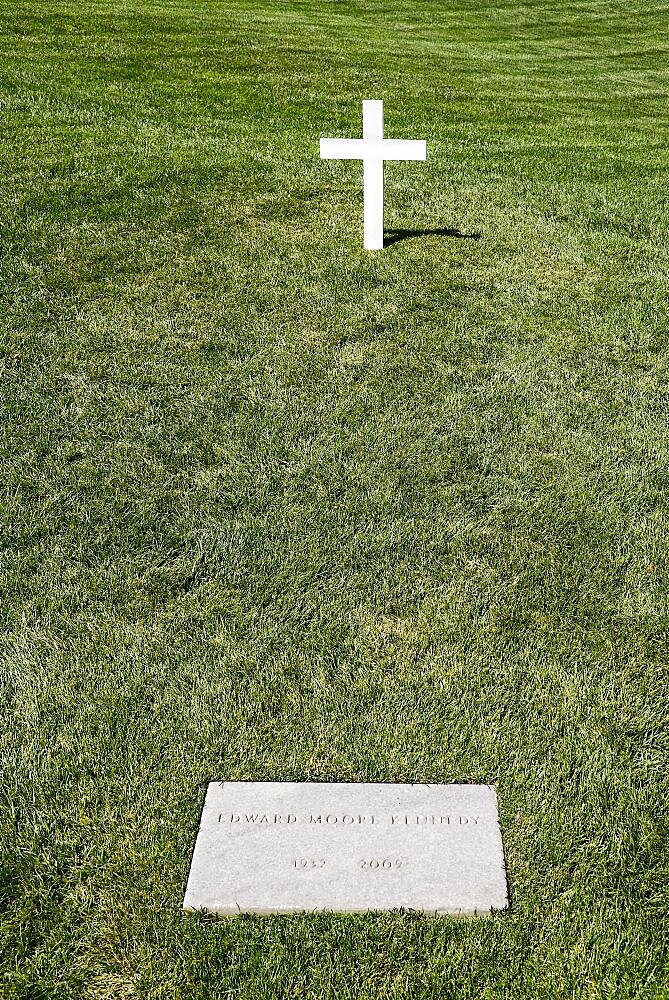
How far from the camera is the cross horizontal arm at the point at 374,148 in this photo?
24.7 ft

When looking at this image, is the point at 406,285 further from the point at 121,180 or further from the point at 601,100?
the point at 601,100

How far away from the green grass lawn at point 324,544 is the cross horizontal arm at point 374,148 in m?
0.87

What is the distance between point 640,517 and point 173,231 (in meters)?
5.53

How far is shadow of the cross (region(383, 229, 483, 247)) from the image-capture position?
8.39m

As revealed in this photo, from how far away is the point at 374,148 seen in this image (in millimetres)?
7555

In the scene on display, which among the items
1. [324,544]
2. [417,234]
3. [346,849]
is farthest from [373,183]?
[346,849]

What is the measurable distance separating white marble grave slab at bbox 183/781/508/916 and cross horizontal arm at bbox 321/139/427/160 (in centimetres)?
609

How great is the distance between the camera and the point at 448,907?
281 centimetres

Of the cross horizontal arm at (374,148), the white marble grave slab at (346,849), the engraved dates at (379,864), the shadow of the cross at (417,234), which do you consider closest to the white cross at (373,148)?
the cross horizontal arm at (374,148)

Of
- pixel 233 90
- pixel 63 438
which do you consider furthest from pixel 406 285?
pixel 233 90

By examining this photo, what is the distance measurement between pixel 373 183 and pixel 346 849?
630cm

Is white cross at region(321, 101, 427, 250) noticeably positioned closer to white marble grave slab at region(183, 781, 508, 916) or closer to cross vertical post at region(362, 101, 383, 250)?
cross vertical post at region(362, 101, 383, 250)

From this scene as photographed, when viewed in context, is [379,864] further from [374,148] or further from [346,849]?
[374,148]

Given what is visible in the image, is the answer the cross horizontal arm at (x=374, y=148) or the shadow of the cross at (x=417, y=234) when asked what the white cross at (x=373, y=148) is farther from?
the shadow of the cross at (x=417, y=234)
